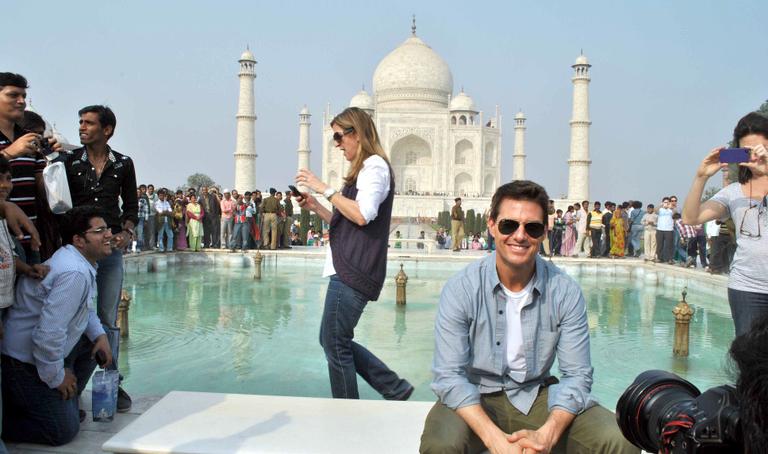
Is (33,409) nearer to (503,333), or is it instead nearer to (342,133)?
(342,133)

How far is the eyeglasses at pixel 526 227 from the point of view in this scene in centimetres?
185

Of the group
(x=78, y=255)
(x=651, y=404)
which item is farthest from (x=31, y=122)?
(x=651, y=404)

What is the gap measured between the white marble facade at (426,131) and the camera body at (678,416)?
33.5 meters

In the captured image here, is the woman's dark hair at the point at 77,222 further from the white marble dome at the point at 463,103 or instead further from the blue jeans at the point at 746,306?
the white marble dome at the point at 463,103

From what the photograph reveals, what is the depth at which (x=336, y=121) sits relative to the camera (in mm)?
2561

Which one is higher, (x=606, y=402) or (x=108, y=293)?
(x=108, y=293)

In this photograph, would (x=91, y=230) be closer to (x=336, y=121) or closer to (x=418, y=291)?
(x=336, y=121)

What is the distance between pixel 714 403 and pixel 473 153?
3592cm

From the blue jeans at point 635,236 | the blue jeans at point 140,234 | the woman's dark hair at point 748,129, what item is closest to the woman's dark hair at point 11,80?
the woman's dark hair at point 748,129

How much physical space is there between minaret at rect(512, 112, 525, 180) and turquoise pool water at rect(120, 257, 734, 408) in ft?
87.3

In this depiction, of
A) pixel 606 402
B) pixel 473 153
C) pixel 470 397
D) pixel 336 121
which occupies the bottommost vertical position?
pixel 606 402

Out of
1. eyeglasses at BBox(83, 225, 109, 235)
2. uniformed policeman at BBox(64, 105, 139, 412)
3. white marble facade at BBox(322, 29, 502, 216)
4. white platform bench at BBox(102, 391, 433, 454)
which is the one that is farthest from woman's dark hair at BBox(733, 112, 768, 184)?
white marble facade at BBox(322, 29, 502, 216)

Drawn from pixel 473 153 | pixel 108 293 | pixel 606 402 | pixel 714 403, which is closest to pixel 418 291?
pixel 606 402

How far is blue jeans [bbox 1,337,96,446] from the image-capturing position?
86.6 inches
